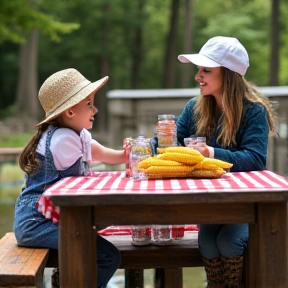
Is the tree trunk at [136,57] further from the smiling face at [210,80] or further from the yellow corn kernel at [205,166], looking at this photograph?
the yellow corn kernel at [205,166]

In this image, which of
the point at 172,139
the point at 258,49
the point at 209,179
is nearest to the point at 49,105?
the point at 172,139

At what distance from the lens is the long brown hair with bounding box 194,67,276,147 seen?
3.50 meters

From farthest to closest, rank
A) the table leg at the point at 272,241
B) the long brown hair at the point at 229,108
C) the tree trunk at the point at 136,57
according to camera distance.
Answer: the tree trunk at the point at 136,57, the long brown hair at the point at 229,108, the table leg at the point at 272,241

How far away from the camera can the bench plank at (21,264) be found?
2.78m

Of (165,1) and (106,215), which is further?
(165,1)

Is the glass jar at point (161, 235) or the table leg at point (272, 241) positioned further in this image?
the glass jar at point (161, 235)

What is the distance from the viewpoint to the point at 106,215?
2.73m

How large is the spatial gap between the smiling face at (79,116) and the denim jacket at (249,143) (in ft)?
2.09

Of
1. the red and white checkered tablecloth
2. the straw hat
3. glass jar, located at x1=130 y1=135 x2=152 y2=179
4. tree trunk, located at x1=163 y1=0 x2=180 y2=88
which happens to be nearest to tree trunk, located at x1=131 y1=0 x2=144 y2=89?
tree trunk, located at x1=163 y1=0 x2=180 y2=88

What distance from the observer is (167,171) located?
9.64ft

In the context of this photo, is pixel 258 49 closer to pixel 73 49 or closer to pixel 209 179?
pixel 73 49

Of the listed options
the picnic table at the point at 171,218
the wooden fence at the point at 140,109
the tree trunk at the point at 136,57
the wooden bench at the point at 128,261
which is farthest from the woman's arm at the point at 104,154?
the tree trunk at the point at 136,57

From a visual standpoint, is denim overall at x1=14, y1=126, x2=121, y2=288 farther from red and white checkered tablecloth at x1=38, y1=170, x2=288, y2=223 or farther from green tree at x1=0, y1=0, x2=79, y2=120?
green tree at x1=0, y1=0, x2=79, y2=120

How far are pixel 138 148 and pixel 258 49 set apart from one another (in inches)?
1093
